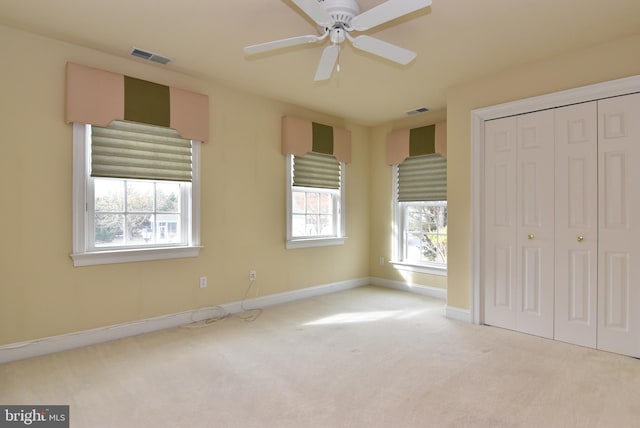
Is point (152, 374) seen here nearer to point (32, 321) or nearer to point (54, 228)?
point (32, 321)

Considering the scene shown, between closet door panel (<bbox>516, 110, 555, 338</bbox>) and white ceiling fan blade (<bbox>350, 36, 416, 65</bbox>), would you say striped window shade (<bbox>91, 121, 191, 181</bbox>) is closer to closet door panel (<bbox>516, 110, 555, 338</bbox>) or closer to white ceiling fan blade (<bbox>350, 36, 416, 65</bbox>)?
white ceiling fan blade (<bbox>350, 36, 416, 65</bbox>)

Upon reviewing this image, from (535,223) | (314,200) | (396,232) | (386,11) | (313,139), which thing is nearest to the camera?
(386,11)

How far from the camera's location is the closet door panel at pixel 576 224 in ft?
9.98

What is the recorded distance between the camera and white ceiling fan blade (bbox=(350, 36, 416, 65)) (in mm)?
2283

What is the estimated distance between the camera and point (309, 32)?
277cm

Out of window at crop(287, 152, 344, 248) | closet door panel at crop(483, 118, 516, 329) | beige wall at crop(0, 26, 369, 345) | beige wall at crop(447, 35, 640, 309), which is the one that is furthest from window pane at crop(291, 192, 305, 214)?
closet door panel at crop(483, 118, 516, 329)

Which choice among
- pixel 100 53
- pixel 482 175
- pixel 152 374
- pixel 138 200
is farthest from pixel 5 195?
pixel 482 175

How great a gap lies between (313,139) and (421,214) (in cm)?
186

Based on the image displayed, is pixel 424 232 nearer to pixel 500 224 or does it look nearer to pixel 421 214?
pixel 421 214

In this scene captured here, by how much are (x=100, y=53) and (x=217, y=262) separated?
2.22 meters

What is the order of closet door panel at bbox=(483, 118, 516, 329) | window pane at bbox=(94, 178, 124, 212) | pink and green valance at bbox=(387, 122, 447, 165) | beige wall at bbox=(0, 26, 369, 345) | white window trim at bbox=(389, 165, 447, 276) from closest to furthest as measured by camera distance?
beige wall at bbox=(0, 26, 369, 345)
window pane at bbox=(94, 178, 124, 212)
closet door panel at bbox=(483, 118, 516, 329)
pink and green valance at bbox=(387, 122, 447, 165)
white window trim at bbox=(389, 165, 447, 276)

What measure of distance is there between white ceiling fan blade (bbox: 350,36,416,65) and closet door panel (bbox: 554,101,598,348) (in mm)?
1766

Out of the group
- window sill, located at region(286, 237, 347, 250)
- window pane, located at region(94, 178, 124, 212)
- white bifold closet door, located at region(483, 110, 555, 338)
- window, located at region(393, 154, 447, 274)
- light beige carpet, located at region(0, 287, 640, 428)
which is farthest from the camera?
window, located at region(393, 154, 447, 274)

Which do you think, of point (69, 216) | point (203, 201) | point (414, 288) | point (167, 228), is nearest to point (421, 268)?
point (414, 288)
